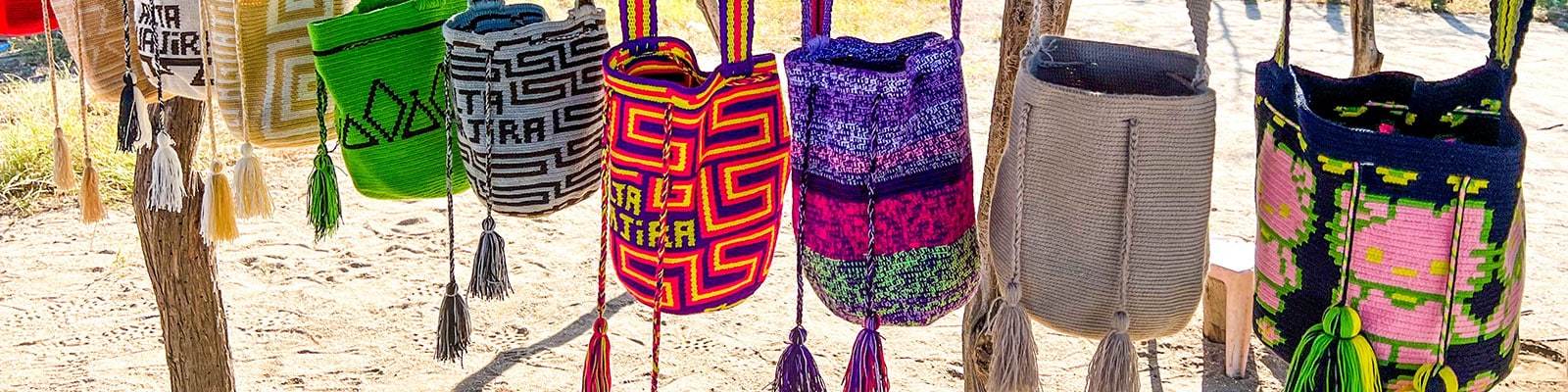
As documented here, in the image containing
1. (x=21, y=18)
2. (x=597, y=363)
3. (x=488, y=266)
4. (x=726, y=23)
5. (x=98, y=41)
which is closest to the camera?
(x=726, y=23)

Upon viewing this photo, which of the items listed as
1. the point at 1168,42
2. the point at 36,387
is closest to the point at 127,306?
the point at 36,387

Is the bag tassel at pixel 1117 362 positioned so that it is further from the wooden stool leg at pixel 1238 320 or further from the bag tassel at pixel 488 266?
the wooden stool leg at pixel 1238 320

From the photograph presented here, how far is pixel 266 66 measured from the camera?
6.47ft

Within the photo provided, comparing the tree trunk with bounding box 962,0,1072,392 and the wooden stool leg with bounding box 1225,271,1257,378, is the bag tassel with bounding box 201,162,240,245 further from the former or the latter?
the wooden stool leg with bounding box 1225,271,1257,378

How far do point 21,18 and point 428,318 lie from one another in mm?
2132

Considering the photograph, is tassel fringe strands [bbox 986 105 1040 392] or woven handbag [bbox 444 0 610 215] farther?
woven handbag [bbox 444 0 610 215]

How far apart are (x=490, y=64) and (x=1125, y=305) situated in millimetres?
843

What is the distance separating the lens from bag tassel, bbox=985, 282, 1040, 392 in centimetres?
148

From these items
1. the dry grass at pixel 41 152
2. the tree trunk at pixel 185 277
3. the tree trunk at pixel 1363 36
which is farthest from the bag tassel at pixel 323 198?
the dry grass at pixel 41 152

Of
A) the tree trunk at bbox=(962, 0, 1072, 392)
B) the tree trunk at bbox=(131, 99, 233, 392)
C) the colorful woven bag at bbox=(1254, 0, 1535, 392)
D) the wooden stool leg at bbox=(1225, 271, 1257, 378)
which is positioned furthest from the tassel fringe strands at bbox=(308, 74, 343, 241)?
the wooden stool leg at bbox=(1225, 271, 1257, 378)

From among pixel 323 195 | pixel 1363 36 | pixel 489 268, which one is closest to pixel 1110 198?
pixel 489 268

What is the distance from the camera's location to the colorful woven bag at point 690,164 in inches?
58.4

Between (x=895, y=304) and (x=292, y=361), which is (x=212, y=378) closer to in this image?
(x=292, y=361)

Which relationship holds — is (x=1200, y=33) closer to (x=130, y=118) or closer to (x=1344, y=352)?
(x=1344, y=352)
